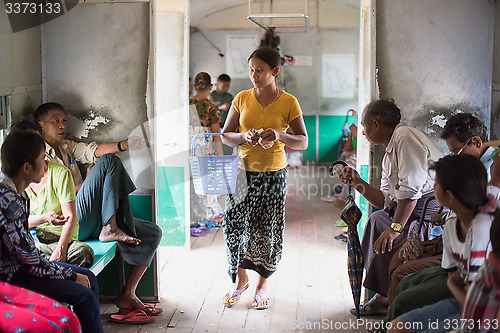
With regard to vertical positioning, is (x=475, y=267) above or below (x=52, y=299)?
above

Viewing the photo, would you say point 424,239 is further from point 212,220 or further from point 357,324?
point 212,220

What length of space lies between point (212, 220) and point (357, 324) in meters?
3.27

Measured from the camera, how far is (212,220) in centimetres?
723

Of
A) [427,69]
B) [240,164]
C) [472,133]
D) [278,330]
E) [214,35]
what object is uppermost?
[214,35]

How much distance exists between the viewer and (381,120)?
4.05 metres

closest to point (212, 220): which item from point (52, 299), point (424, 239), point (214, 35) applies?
point (424, 239)

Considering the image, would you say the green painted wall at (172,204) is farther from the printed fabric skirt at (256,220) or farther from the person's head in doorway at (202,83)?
the printed fabric skirt at (256,220)

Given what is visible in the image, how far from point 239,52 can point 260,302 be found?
25.9ft

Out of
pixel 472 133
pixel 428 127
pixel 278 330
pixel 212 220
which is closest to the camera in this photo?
pixel 472 133

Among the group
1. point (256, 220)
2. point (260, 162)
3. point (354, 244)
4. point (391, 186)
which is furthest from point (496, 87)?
point (256, 220)

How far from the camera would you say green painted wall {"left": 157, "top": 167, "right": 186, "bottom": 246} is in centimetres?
609

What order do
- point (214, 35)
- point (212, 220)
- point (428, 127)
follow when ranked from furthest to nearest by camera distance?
point (214, 35) → point (212, 220) → point (428, 127)

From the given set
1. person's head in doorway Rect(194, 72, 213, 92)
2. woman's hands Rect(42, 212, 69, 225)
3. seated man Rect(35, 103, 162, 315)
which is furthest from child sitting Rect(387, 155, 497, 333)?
person's head in doorway Rect(194, 72, 213, 92)

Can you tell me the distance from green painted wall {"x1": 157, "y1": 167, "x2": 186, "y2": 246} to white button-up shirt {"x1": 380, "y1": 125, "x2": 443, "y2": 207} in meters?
2.72
